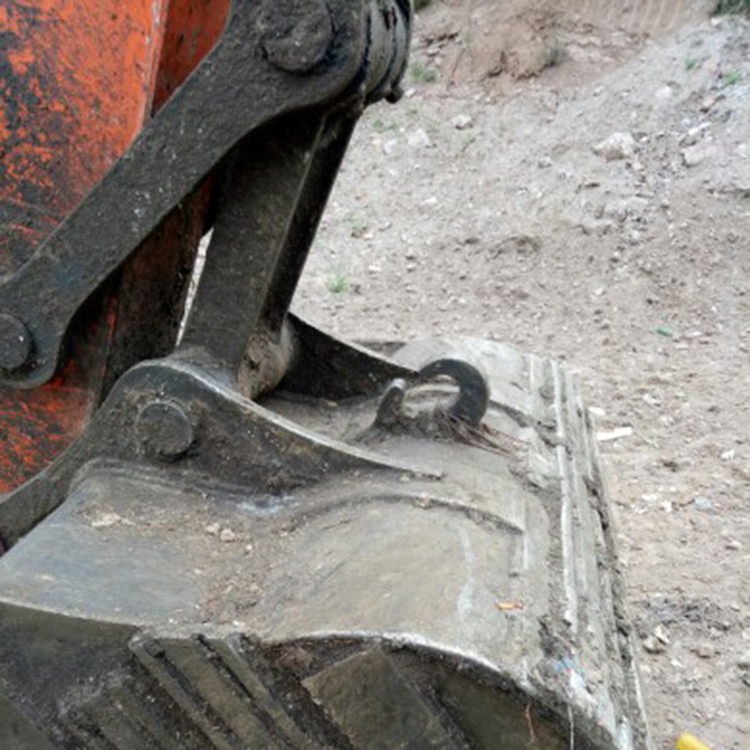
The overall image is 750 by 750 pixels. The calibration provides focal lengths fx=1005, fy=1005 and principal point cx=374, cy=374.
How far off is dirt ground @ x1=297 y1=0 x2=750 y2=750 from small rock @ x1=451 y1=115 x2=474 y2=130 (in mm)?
15

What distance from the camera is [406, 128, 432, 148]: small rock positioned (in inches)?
289

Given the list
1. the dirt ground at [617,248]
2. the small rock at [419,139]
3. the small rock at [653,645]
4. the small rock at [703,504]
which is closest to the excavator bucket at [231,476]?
the small rock at [653,645]

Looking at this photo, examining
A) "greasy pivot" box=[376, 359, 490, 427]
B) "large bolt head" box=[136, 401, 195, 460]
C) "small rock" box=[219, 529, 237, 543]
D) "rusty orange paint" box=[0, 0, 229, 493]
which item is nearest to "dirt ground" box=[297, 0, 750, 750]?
"greasy pivot" box=[376, 359, 490, 427]

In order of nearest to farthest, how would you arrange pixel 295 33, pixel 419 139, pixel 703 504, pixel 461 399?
pixel 295 33
pixel 461 399
pixel 703 504
pixel 419 139

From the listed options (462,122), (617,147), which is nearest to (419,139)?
(462,122)

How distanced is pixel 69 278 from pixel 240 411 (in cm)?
42

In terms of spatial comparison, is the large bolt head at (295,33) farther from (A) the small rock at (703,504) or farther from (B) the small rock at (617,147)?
(B) the small rock at (617,147)

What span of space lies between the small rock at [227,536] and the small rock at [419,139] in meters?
5.77

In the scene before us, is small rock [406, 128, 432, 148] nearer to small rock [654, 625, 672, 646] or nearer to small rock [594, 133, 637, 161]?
small rock [594, 133, 637, 161]

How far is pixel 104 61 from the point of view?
1928mm

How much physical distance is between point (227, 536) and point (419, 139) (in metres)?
5.86

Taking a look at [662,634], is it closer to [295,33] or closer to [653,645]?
[653,645]

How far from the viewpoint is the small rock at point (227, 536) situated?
6.26 feet

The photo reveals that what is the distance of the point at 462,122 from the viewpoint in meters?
7.45
